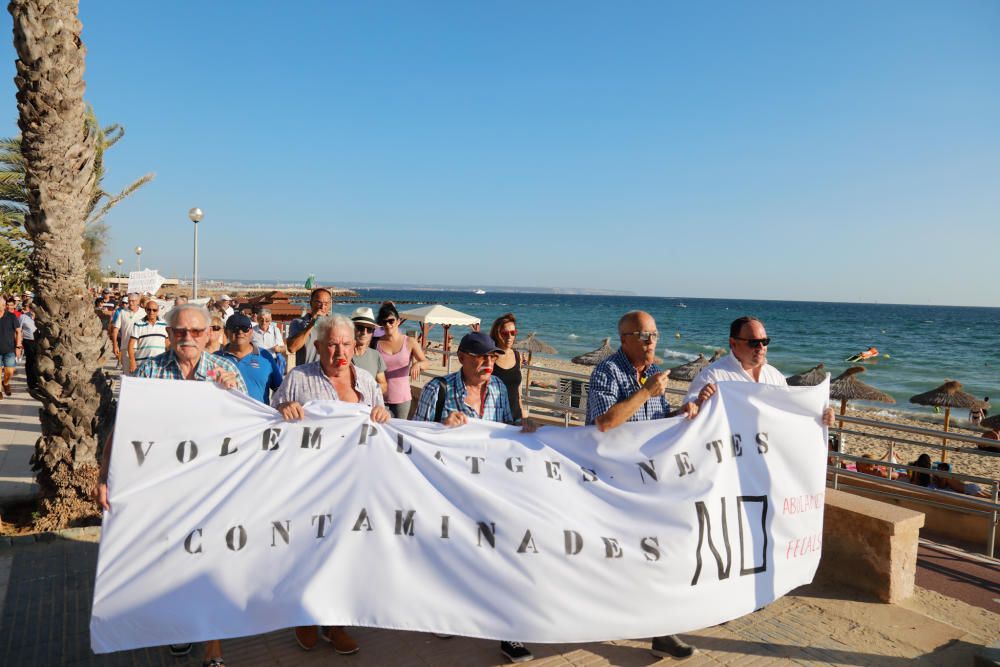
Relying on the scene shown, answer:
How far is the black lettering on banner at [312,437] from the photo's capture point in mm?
3332

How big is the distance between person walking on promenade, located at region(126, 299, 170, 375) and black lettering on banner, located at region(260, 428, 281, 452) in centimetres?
450

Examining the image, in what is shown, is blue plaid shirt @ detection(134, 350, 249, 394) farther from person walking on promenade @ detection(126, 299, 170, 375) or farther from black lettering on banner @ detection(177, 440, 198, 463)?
person walking on promenade @ detection(126, 299, 170, 375)

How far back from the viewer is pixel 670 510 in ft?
11.4

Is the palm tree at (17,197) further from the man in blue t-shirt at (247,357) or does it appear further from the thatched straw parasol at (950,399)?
the thatched straw parasol at (950,399)

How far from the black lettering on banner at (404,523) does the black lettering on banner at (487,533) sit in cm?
35

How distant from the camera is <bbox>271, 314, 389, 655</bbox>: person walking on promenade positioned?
350cm

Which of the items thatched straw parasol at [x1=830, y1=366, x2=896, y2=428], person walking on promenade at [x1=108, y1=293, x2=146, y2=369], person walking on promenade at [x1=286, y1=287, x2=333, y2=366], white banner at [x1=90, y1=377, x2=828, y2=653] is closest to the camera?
white banner at [x1=90, y1=377, x2=828, y2=653]

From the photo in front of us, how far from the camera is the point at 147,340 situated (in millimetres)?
7895

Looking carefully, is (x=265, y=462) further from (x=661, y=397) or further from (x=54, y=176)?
(x=54, y=176)

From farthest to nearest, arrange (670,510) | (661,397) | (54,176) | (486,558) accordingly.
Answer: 1. (54,176)
2. (661,397)
3. (670,510)
4. (486,558)

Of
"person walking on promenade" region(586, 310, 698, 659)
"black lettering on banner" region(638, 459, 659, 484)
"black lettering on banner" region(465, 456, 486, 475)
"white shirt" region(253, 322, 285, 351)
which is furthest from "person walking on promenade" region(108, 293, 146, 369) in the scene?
"black lettering on banner" region(638, 459, 659, 484)

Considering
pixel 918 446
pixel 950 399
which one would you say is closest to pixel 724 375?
pixel 918 446

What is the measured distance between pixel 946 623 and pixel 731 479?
74.6 inches

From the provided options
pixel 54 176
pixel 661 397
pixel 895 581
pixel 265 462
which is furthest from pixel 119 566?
pixel 895 581
